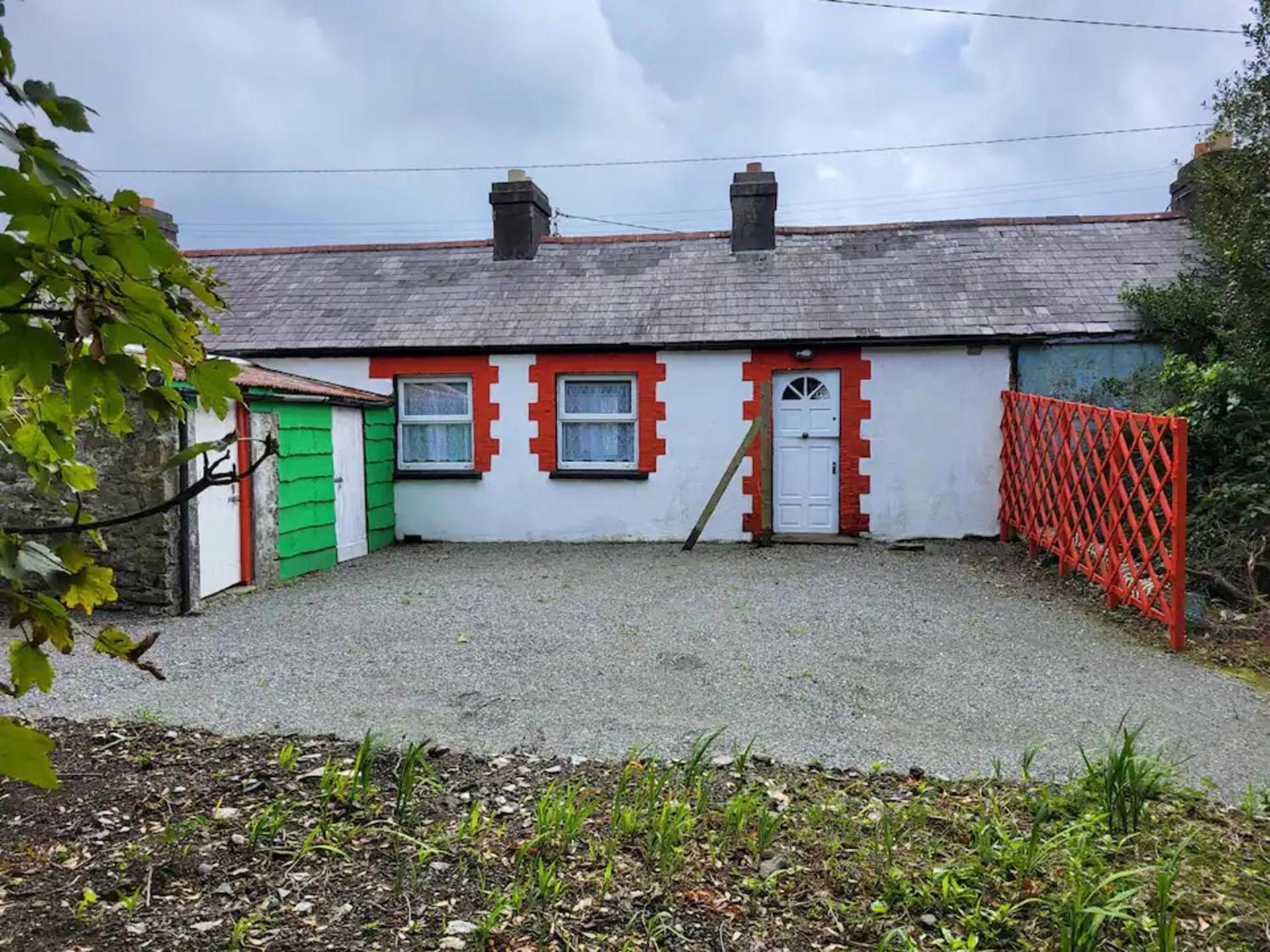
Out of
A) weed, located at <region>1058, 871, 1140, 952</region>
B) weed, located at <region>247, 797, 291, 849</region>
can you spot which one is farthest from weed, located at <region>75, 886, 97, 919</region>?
weed, located at <region>1058, 871, 1140, 952</region>

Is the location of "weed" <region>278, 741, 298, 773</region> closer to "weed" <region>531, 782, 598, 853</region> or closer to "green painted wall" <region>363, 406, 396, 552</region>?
"weed" <region>531, 782, 598, 853</region>

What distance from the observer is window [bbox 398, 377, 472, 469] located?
11.1 metres

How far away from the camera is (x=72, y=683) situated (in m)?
4.99

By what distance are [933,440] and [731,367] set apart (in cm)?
263

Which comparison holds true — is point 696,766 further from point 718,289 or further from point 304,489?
point 718,289

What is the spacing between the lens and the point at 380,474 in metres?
10.8

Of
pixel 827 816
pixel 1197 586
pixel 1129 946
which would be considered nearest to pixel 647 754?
pixel 827 816

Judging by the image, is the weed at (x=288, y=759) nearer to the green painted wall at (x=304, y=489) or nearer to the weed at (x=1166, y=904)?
the weed at (x=1166, y=904)

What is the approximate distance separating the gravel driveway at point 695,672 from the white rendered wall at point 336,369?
3.35m

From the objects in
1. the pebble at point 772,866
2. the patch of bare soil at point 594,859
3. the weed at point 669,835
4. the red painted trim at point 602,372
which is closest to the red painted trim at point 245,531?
the red painted trim at point 602,372

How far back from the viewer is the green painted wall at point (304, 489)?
8.42 metres

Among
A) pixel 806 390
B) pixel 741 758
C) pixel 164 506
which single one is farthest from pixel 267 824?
pixel 806 390

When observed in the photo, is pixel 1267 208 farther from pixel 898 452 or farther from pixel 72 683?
pixel 72 683

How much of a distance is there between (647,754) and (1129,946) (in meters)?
1.97
